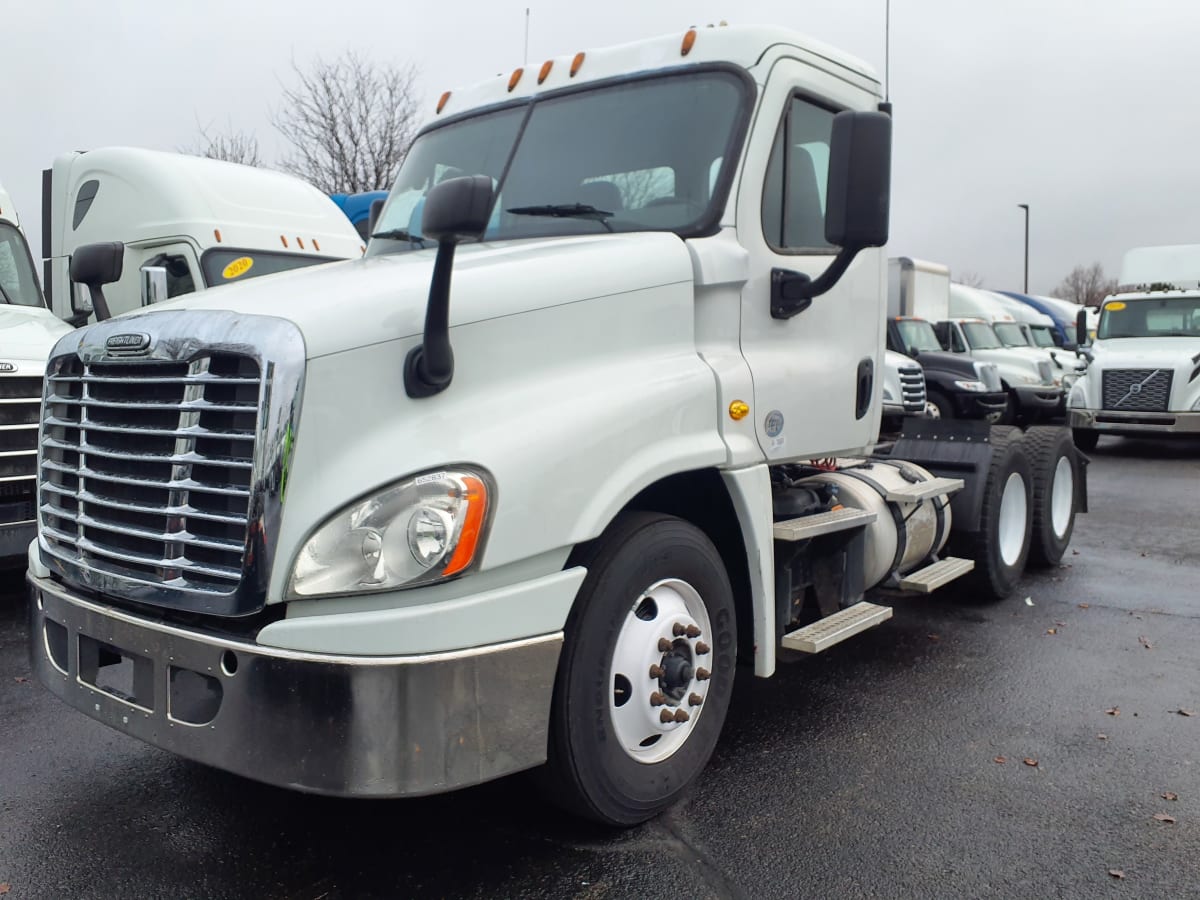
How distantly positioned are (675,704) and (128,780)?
208cm

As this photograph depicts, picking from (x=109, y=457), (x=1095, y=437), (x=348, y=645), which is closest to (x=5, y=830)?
(x=109, y=457)

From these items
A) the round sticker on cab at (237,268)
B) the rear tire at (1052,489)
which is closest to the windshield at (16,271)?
the round sticker on cab at (237,268)

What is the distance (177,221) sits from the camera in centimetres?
898

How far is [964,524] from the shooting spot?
20.5ft

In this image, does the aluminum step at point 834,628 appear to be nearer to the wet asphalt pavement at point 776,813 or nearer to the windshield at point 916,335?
the wet asphalt pavement at point 776,813

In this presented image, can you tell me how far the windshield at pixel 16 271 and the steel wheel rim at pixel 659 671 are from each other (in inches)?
253

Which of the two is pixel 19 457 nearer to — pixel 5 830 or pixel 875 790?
pixel 5 830

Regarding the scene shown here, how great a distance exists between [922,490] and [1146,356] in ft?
40.7

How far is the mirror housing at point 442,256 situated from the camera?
2.68 m

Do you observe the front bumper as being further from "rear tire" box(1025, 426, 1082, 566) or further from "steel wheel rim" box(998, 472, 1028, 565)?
"steel wheel rim" box(998, 472, 1028, 565)

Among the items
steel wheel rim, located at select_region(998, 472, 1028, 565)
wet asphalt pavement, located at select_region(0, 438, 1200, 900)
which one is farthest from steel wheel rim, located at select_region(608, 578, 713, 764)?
steel wheel rim, located at select_region(998, 472, 1028, 565)

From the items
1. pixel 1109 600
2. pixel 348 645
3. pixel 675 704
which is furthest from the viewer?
pixel 1109 600

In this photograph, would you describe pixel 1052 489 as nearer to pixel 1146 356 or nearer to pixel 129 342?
pixel 129 342

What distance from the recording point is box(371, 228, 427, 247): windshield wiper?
433cm
